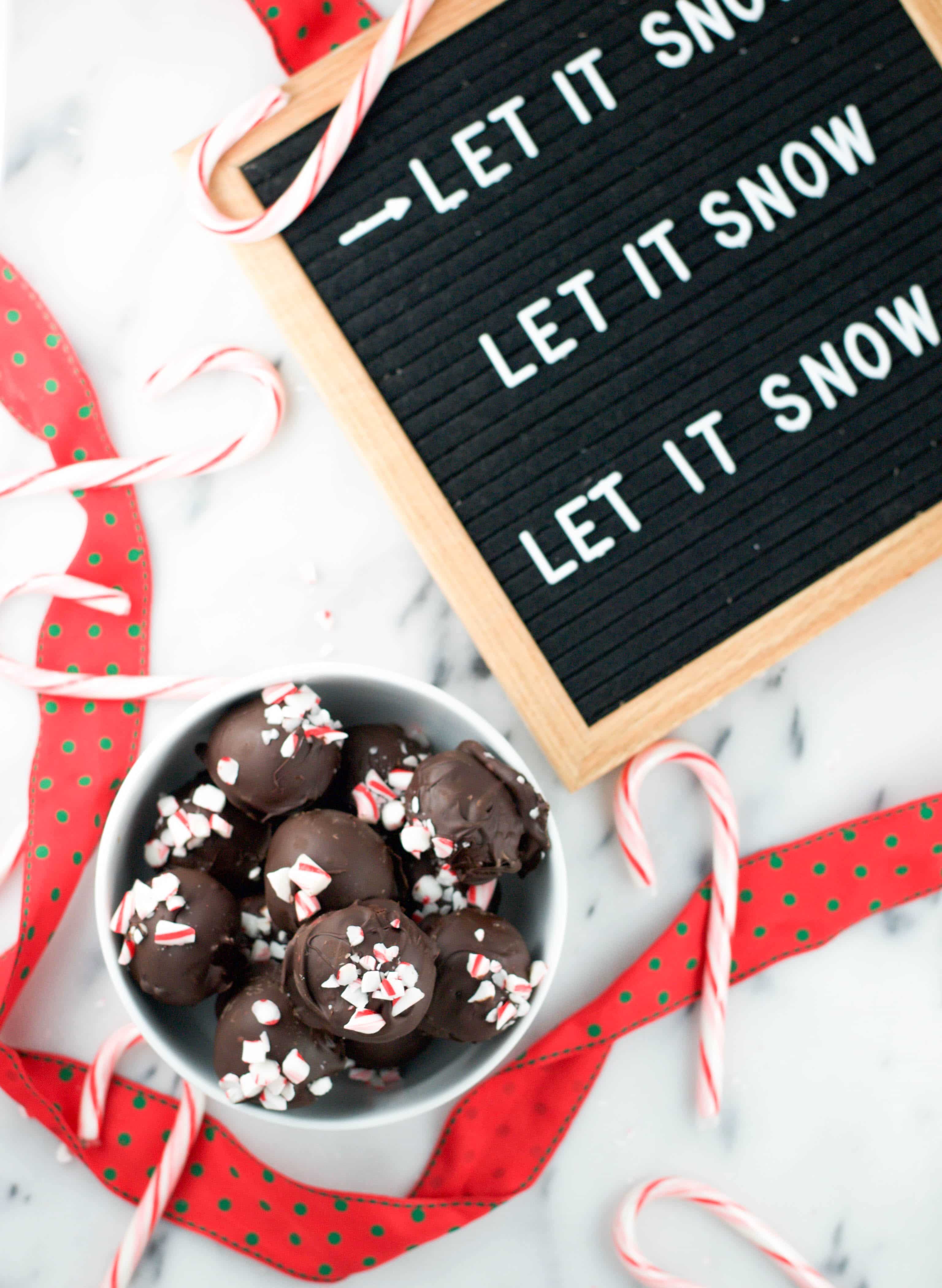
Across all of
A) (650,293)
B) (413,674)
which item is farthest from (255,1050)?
(650,293)

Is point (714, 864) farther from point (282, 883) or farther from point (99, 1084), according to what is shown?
point (99, 1084)

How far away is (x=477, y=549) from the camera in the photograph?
4.44 feet

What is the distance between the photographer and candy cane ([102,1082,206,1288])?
→ 141 centimetres

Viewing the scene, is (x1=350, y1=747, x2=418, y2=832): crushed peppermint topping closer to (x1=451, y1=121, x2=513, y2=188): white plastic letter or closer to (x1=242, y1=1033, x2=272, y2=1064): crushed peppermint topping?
(x1=242, y1=1033, x2=272, y2=1064): crushed peppermint topping

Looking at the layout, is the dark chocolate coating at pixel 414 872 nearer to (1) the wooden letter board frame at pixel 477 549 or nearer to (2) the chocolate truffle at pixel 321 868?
(2) the chocolate truffle at pixel 321 868

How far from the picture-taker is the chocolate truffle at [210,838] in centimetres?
122

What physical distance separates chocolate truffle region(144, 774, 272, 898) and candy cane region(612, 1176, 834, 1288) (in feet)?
2.40

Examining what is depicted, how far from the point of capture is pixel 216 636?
4.89 feet

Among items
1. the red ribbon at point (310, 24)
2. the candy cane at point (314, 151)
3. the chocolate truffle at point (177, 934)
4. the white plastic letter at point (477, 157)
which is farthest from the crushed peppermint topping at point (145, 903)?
the red ribbon at point (310, 24)

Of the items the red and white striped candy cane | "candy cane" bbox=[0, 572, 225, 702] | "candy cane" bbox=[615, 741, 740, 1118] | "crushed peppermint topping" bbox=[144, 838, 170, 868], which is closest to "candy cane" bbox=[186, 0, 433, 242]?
"candy cane" bbox=[0, 572, 225, 702]

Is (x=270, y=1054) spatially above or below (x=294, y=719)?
below

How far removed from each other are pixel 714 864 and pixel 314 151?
1084 millimetres

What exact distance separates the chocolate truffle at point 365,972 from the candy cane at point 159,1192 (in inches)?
18.6

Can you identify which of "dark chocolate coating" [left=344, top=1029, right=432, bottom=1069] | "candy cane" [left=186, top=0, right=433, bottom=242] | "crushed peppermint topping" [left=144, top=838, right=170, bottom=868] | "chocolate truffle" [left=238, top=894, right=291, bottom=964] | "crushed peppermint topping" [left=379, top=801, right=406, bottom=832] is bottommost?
"dark chocolate coating" [left=344, top=1029, right=432, bottom=1069]
